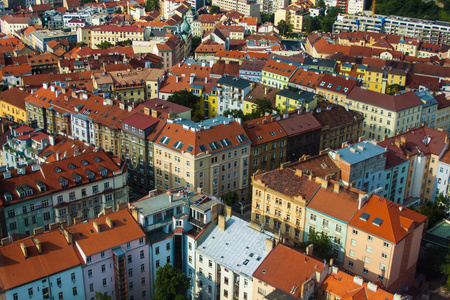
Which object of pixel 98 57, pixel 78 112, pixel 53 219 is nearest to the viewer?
pixel 53 219

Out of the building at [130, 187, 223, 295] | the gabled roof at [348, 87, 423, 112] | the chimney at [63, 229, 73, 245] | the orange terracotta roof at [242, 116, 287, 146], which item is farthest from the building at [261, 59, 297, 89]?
the chimney at [63, 229, 73, 245]

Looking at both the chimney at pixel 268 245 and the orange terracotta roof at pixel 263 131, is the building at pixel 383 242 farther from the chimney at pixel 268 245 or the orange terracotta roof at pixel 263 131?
the orange terracotta roof at pixel 263 131

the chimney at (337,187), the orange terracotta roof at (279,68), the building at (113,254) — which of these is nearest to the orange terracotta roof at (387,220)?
the chimney at (337,187)

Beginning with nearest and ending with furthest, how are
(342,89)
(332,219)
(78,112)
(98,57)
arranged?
(332,219) < (78,112) < (342,89) < (98,57)

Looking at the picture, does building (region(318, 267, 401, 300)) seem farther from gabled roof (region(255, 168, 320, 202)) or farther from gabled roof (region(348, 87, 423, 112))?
gabled roof (region(348, 87, 423, 112))

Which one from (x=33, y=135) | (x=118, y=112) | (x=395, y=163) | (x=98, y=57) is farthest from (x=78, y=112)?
(x=395, y=163)

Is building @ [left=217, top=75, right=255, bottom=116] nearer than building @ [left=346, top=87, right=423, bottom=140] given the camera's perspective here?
No

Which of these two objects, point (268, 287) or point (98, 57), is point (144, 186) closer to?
point (268, 287)
